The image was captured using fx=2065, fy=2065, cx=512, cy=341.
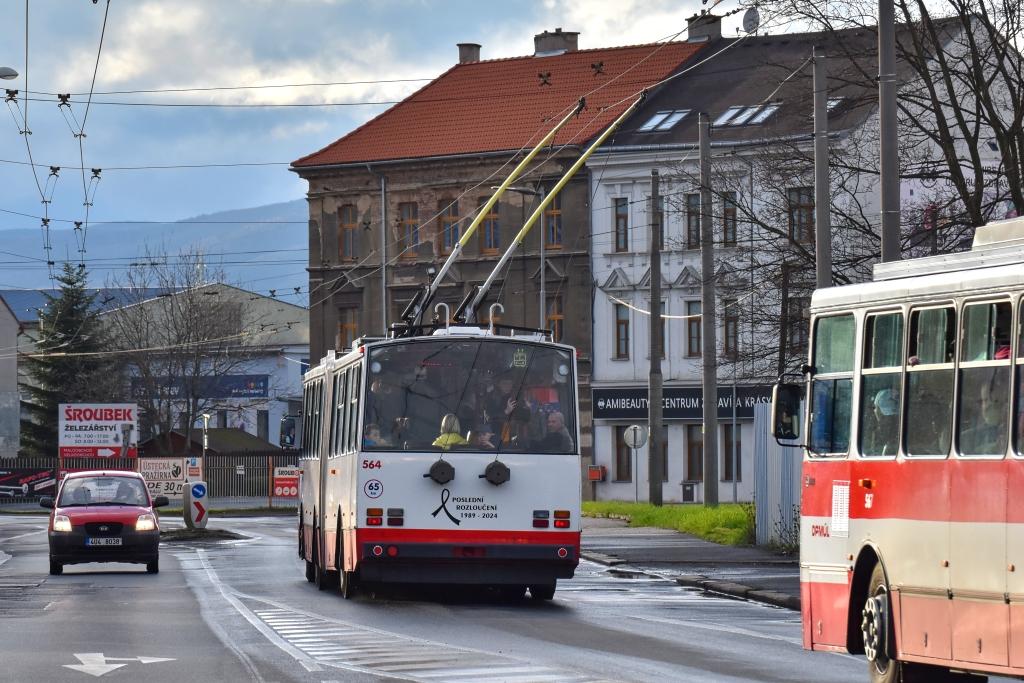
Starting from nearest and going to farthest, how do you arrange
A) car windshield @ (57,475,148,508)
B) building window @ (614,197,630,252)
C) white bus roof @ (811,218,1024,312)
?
white bus roof @ (811,218,1024,312), car windshield @ (57,475,148,508), building window @ (614,197,630,252)

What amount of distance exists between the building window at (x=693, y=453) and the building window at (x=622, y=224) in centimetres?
622

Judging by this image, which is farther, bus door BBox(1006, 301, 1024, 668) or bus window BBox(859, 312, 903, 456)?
bus window BBox(859, 312, 903, 456)

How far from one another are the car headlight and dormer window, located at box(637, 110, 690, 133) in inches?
1421

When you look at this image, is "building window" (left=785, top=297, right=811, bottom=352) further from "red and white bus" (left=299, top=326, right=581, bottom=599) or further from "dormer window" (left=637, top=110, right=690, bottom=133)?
"dormer window" (left=637, top=110, right=690, bottom=133)

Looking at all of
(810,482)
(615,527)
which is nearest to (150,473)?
(615,527)

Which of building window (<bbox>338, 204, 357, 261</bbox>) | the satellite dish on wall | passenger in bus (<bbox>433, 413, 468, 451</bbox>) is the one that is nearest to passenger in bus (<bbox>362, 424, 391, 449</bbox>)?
passenger in bus (<bbox>433, 413, 468, 451</bbox>)

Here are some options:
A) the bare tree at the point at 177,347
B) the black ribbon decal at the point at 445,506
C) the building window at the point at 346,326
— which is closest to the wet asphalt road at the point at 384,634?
the black ribbon decal at the point at 445,506

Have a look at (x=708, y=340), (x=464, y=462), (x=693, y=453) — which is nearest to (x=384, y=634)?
(x=464, y=462)

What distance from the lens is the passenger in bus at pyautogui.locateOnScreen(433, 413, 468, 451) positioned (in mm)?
23141

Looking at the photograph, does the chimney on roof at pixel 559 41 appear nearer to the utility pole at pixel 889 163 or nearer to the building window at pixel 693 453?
the building window at pixel 693 453

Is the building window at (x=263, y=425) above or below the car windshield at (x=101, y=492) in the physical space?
above

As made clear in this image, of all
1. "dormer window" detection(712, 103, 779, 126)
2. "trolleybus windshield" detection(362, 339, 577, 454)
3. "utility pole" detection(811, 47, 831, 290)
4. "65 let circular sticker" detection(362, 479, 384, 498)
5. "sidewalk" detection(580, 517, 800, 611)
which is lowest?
"sidewalk" detection(580, 517, 800, 611)

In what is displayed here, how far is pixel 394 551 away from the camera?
22.7 meters

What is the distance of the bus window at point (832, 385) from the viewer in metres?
14.2
